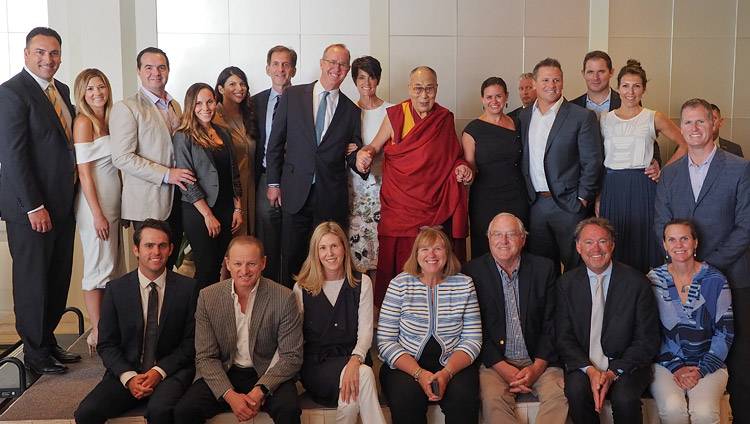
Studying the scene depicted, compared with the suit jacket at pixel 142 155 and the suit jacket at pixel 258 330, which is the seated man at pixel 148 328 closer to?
the suit jacket at pixel 258 330

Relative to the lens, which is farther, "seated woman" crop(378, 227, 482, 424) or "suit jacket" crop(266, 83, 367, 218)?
"suit jacket" crop(266, 83, 367, 218)

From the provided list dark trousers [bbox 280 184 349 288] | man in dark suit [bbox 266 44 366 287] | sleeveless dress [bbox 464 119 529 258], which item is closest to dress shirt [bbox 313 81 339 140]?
man in dark suit [bbox 266 44 366 287]

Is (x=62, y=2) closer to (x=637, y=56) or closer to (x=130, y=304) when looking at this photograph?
(x=130, y=304)

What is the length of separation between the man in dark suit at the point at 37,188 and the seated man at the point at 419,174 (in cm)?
149

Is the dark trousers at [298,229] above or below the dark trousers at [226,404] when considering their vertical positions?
above

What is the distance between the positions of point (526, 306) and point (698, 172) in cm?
100

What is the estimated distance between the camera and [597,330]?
130 inches

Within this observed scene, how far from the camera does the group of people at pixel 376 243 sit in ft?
10.5

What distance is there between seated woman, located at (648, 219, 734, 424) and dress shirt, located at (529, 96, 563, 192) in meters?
0.76

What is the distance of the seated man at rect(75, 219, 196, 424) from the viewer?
315 cm

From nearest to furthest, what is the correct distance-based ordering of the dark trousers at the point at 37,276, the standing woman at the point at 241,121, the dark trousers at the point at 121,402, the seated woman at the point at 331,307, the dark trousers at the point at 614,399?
the dark trousers at the point at 121,402, the dark trousers at the point at 614,399, the seated woman at the point at 331,307, the dark trousers at the point at 37,276, the standing woman at the point at 241,121

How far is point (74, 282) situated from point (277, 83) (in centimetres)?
221

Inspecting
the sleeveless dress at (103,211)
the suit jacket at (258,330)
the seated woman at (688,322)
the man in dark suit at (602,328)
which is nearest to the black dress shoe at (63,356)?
the sleeveless dress at (103,211)

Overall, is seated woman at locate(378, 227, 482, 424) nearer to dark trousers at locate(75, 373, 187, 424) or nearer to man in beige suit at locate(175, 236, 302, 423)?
man in beige suit at locate(175, 236, 302, 423)
